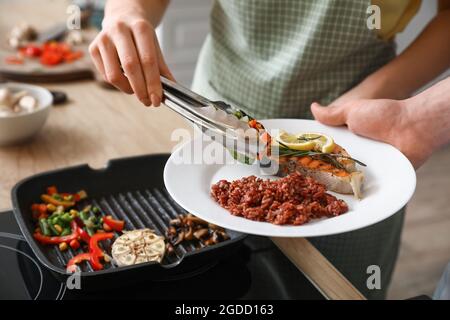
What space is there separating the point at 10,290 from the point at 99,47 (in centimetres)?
49

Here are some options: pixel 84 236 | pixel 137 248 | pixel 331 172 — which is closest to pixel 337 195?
pixel 331 172

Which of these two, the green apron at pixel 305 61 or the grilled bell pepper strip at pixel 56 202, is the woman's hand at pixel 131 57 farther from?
the green apron at pixel 305 61

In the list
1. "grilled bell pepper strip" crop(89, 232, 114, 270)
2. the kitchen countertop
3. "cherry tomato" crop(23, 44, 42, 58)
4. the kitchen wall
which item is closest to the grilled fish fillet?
the kitchen countertop

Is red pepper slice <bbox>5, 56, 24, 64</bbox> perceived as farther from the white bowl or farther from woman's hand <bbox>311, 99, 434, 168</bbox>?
woman's hand <bbox>311, 99, 434, 168</bbox>

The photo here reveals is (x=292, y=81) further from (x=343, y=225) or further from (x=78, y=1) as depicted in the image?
(x=78, y=1)

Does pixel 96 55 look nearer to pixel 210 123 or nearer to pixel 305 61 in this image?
pixel 210 123

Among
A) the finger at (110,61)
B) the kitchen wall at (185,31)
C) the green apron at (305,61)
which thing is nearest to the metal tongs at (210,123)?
the finger at (110,61)

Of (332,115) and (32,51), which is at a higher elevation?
(332,115)

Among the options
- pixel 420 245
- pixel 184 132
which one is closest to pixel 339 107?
pixel 184 132

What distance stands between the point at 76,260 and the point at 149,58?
0.40 metres

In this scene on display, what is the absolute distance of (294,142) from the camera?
3.69ft

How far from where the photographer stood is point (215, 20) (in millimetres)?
1578

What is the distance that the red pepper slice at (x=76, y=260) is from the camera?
1004 millimetres

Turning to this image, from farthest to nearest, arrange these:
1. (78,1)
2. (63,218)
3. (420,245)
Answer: (78,1) → (420,245) → (63,218)
